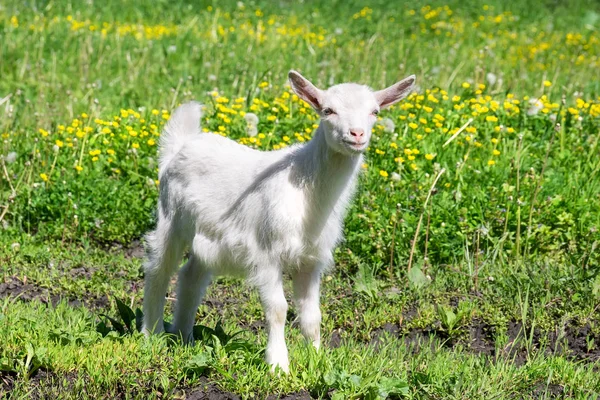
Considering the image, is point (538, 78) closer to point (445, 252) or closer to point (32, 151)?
point (445, 252)

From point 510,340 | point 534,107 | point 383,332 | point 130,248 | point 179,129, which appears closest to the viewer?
point 510,340

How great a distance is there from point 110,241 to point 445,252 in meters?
2.69

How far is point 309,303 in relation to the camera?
5.34 metres

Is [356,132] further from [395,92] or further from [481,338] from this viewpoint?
[481,338]

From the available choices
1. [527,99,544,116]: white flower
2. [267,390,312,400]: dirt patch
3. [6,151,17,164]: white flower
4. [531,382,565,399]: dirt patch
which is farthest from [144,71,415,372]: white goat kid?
[527,99,544,116]: white flower

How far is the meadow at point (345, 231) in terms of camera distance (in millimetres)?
4914

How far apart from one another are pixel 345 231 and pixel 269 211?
2.16 metres

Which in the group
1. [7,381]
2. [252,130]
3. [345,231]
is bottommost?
[345,231]

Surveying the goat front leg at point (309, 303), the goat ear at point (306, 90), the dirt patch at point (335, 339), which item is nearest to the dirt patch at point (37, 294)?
the dirt patch at point (335, 339)

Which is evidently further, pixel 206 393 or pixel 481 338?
pixel 481 338

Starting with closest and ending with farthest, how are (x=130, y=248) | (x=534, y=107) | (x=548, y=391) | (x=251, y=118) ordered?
(x=548, y=391)
(x=130, y=248)
(x=251, y=118)
(x=534, y=107)

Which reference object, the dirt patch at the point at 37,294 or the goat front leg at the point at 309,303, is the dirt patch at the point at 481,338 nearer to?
the goat front leg at the point at 309,303

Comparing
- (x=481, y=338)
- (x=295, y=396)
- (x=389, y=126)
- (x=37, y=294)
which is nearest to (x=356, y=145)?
(x=295, y=396)

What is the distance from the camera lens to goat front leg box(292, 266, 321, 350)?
5.31 m
